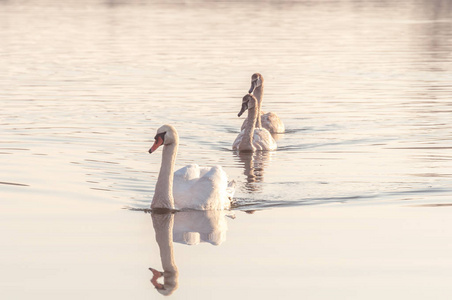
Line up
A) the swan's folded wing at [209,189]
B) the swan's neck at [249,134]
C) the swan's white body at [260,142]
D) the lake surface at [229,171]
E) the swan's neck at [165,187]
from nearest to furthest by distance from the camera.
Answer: the lake surface at [229,171] < the swan's neck at [165,187] < the swan's folded wing at [209,189] < the swan's neck at [249,134] < the swan's white body at [260,142]

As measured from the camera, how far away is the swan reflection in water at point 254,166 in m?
17.7

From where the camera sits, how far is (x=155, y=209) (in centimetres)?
1510

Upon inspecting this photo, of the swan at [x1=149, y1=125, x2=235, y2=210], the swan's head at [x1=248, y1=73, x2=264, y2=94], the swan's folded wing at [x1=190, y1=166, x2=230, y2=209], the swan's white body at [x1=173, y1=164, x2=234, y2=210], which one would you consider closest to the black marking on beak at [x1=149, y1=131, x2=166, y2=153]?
the swan at [x1=149, y1=125, x2=235, y2=210]

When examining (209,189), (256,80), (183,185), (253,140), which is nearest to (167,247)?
(209,189)

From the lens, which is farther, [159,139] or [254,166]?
[254,166]

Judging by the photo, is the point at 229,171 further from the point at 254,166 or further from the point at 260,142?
the point at 260,142

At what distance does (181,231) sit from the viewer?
45.9ft

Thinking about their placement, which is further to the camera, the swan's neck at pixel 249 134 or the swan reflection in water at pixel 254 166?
the swan's neck at pixel 249 134

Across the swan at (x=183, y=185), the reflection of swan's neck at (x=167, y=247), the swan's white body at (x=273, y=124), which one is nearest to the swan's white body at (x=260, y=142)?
the swan's white body at (x=273, y=124)

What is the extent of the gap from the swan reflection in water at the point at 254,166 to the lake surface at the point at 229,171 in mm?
72

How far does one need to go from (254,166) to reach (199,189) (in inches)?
198

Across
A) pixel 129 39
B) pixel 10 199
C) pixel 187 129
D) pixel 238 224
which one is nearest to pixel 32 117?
pixel 187 129

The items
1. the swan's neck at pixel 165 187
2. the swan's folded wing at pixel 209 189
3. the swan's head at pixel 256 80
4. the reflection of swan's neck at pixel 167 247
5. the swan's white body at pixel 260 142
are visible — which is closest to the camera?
the reflection of swan's neck at pixel 167 247

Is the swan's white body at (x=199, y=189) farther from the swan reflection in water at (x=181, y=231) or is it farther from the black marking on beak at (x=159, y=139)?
the black marking on beak at (x=159, y=139)
